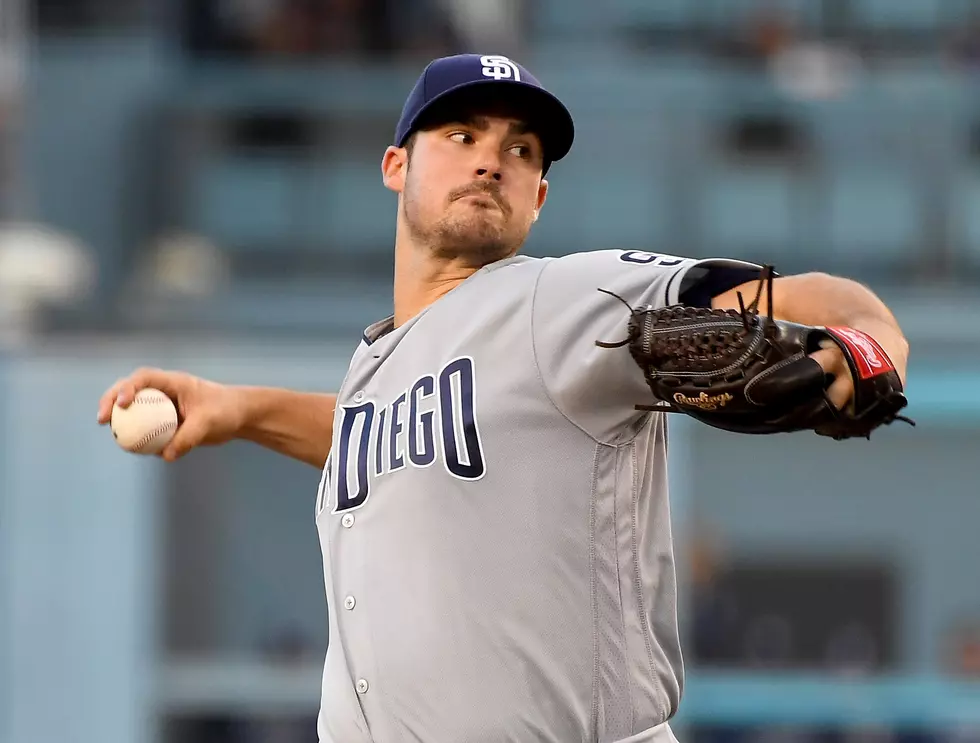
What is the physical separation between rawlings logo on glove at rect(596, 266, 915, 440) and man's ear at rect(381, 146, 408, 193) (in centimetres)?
76

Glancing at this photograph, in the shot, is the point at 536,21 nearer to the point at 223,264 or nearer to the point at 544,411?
the point at 223,264

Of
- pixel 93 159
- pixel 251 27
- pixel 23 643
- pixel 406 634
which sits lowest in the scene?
pixel 23 643

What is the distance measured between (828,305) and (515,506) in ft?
1.80

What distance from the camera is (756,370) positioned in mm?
1993

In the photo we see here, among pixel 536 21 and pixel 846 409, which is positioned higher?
pixel 536 21

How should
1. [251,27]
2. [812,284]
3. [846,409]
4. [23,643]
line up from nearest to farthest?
[846,409] → [812,284] → [23,643] → [251,27]

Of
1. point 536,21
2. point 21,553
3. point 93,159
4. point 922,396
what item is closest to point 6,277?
point 93,159

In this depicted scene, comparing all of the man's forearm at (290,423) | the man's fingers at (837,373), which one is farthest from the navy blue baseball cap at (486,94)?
the man's fingers at (837,373)

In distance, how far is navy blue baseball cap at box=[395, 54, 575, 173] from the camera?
8.39 feet

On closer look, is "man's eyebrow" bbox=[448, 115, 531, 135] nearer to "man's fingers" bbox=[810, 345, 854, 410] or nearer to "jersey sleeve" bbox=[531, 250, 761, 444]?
"jersey sleeve" bbox=[531, 250, 761, 444]

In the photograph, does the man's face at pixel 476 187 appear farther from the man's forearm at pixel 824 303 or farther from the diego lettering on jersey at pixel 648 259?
the man's forearm at pixel 824 303

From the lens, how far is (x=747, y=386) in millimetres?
2004

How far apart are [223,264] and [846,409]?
5800mm

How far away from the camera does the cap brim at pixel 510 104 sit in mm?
2557
